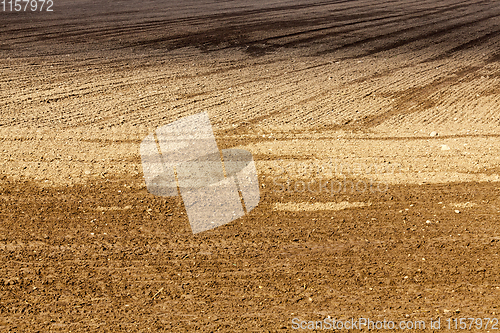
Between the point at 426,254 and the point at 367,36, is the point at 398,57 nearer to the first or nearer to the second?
the point at 367,36

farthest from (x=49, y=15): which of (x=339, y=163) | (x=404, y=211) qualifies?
(x=404, y=211)

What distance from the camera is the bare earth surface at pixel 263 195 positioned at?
13.0ft

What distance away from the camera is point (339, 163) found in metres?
Result: 6.31

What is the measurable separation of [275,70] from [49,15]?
13347mm

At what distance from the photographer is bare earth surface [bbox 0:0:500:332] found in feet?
13.0

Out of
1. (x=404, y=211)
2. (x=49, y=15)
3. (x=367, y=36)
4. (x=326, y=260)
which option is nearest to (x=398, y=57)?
(x=367, y=36)

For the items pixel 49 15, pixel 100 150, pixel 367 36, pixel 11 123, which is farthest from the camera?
pixel 49 15

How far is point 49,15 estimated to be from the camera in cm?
1984

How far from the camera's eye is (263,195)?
5574 millimetres

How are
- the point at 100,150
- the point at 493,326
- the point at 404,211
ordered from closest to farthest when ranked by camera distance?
the point at 493,326, the point at 404,211, the point at 100,150

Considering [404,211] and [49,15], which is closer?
[404,211]

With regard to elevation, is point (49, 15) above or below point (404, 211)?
above

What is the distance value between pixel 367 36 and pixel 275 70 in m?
5.47

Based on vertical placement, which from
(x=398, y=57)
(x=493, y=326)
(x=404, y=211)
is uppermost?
(x=398, y=57)
